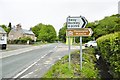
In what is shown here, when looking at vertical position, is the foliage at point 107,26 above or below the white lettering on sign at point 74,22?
above

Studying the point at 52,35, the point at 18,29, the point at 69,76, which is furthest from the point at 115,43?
the point at 52,35

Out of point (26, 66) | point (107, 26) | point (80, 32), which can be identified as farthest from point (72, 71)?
point (107, 26)

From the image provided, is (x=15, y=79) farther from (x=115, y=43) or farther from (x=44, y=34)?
(x=44, y=34)

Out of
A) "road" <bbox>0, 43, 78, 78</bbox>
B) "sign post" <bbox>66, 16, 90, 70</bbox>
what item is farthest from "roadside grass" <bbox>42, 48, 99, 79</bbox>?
"sign post" <bbox>66, 16, 90, 70</bbox>

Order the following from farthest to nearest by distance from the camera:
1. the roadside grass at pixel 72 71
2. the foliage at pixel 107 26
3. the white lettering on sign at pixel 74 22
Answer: the foliage at pixel 107 26 → the white lettering on sign at pixel 74 22 → the roadside grass at pixel 72 71

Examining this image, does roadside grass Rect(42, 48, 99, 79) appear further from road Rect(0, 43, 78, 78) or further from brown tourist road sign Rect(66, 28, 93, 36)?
brown tourist road sign Rect(66, 28, 93, 36)

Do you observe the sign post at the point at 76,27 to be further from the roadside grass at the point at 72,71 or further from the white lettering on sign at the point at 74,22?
the roadside grass at the point at 72,71

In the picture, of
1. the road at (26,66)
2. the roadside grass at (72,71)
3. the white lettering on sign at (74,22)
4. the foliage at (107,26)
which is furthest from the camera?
the foliage at (107,26)

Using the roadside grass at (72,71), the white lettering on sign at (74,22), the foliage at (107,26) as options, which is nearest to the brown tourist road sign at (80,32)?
→ the white lettering on sign at (74,22)

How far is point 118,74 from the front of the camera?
796 centimetres

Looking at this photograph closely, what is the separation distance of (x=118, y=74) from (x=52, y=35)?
12822cm

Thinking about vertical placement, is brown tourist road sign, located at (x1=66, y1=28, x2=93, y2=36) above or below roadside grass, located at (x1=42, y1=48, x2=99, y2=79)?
above

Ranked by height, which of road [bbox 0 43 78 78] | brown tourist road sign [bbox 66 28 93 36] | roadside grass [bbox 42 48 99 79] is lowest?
road [bbox 0 43 78 78]

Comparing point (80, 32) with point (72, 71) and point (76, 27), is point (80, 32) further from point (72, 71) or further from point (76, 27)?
A: point (72, 71)
